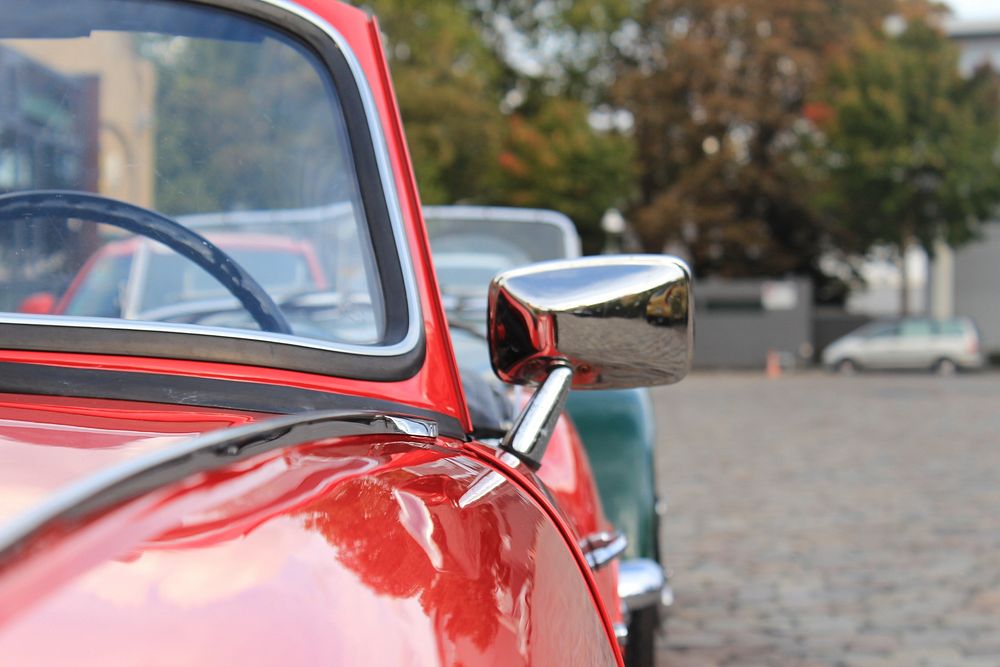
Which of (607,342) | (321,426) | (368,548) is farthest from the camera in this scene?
(607,342)

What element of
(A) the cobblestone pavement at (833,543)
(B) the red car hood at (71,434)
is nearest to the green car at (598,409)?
(A) the cobblestone pavement at (833,543)

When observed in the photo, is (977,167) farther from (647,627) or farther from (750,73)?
(647,627)

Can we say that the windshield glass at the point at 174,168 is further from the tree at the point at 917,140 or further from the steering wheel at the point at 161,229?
the tree at the point at 917,140

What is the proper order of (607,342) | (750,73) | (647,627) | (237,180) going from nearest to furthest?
(607,342)
(237,180)
(647,627)
(750,73)

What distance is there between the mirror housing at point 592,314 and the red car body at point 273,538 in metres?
0.11

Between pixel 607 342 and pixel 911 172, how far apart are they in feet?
114

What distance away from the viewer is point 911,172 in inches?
1348

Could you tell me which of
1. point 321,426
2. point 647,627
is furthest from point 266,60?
point 647,627

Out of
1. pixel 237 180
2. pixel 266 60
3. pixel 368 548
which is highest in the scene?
pixel 266 60

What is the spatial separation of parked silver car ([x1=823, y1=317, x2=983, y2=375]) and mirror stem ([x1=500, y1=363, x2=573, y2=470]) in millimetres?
28761

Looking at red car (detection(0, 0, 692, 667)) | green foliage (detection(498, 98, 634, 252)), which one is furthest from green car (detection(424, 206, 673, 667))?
green foliage (detection(498, 98, 634, 252))

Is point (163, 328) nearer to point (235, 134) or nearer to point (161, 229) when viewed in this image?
point (161, 229)

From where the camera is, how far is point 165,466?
928 mm

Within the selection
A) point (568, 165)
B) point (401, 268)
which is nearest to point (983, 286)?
point (568, 165)
